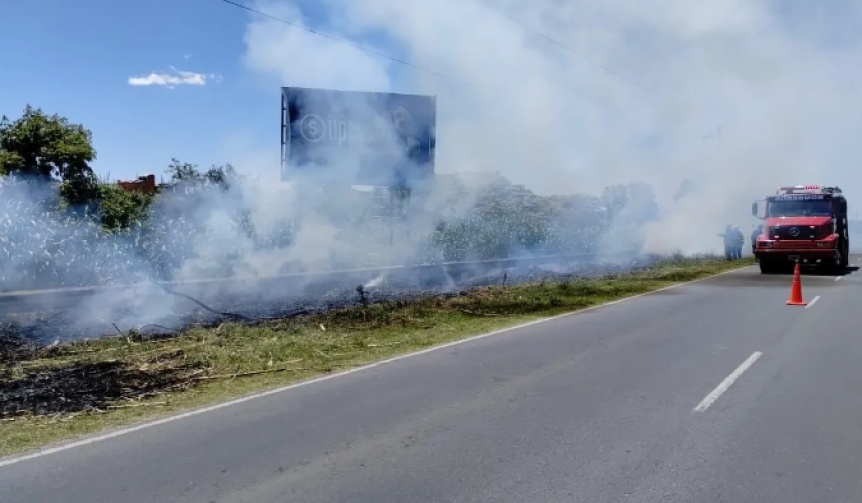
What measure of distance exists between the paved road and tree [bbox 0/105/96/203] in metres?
15.5

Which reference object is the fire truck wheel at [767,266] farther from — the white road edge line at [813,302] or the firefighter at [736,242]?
the firefighter at [736,242]

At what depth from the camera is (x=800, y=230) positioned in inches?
886

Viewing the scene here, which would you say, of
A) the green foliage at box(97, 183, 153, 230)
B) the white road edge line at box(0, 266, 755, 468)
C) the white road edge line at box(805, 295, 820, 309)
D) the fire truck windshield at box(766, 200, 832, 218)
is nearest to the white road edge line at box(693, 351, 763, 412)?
the white road edge line at box(0, 266, 755, 468)

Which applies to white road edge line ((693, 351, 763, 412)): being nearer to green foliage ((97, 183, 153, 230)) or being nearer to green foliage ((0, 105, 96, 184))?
green foliage ((97, 183, 153, 230))

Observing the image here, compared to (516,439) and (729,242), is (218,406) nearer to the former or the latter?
(516,439)

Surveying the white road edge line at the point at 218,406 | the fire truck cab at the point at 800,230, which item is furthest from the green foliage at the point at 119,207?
the fire truck cab at the point at 800,230

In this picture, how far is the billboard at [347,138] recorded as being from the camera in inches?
880

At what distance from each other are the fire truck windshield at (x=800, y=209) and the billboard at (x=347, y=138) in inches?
476

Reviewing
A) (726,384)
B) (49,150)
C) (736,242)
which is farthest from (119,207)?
(736,242)

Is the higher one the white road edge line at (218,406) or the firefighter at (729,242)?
the firefighter at (729,242)

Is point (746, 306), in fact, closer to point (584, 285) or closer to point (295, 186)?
point (584, 285)

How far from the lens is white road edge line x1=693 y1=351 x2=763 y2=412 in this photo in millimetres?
6418

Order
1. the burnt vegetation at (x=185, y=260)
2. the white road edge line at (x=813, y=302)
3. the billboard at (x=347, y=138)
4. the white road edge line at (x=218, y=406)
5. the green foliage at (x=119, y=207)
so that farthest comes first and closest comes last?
the billboard at (x=347, y=138) < the green foliage at (x=119, y=207) < the white road edge line at (x=813, y=302) < the burnt vegetation at (x=185, y=260) < the white road edge line at (x=218, y=406)

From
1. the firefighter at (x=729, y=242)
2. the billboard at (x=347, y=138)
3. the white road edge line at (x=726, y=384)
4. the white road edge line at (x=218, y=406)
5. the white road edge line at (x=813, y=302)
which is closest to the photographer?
the white road edge line at (x=218, y=406)
